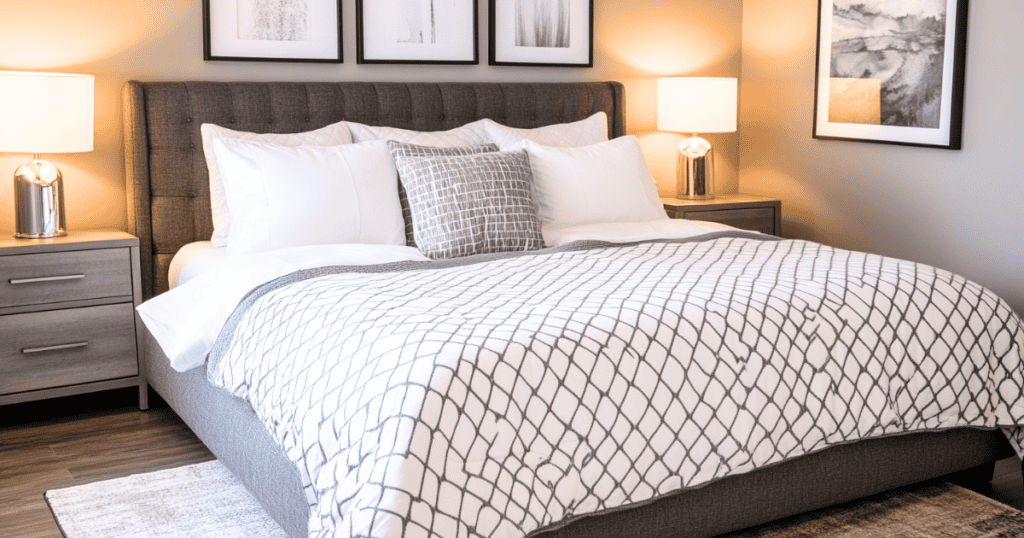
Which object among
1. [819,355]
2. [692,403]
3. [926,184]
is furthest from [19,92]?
[926,184]

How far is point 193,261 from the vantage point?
3215 millimetres

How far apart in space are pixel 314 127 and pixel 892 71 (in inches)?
98.8

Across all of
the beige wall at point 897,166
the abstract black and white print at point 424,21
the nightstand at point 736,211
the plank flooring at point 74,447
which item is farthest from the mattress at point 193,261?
the beige wall at point 897,166

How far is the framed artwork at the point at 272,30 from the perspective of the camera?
145 inches

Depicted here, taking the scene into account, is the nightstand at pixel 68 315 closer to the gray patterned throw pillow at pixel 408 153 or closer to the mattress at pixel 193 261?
the mattress at pixel 193 261

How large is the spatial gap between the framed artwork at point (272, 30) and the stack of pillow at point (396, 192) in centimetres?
44

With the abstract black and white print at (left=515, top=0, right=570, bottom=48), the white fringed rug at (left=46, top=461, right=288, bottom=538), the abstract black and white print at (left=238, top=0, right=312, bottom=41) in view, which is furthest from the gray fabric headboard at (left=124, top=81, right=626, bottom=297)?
the white fringed rug at (left=46, top=461, right=288, bottom=538)

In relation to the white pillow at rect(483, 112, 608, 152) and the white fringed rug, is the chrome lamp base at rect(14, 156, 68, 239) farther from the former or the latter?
the white pillow at rect(483, 112, 608, 152)

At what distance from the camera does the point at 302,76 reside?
3.85 metres

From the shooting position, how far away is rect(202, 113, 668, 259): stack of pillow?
122 inches

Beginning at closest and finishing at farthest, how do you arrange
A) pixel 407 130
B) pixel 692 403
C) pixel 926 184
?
pixel 692 403 < pixel 407 130 < pixel 926 184

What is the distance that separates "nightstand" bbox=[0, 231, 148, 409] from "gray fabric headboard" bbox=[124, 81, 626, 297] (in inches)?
8.1

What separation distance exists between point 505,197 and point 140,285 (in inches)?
53.1

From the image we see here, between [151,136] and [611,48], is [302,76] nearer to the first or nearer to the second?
[151,136]
